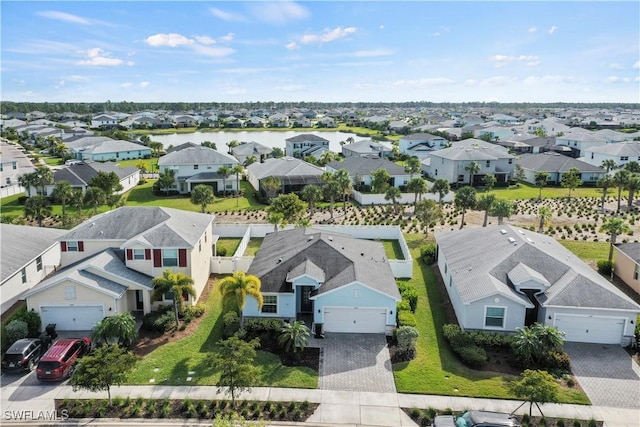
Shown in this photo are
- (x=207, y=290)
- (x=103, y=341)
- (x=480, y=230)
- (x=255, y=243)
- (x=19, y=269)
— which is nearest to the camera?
(x=103, y=341)

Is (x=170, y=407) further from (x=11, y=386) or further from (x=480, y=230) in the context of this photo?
(x=480, y=230)

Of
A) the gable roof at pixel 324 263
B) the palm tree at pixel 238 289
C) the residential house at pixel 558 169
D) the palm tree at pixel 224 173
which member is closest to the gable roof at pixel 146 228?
the gable roof at pixel 324 263

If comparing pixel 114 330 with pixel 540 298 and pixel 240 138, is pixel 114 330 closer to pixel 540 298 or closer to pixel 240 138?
pixel 540 298

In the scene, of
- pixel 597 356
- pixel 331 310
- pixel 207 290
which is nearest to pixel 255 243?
pixel 207 290

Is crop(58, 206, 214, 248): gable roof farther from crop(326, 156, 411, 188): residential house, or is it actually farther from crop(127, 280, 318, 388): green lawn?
crop(326, 156, 411, 188): residential house

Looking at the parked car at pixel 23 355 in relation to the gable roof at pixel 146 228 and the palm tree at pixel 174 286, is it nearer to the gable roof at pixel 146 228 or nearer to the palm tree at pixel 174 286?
the palm tree at pixel 174 286

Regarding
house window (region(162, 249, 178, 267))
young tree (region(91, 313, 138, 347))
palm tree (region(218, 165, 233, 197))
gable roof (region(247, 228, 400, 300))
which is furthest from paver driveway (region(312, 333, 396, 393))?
palm tree (region(218, 165, 233, 197))

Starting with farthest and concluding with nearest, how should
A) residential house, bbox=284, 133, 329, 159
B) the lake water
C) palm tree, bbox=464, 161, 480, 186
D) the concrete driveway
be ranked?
the lake water < residential house, bbox=284, 133, 329, 159 < palm tree, bbox=464, 161, 480, 186 < the concrete driveway
